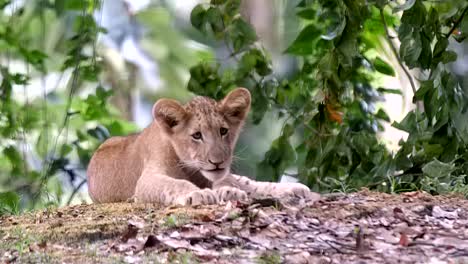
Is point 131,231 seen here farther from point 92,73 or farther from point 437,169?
point 92,73

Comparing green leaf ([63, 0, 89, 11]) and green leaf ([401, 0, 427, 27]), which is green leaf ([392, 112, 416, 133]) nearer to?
green leaf ([401, 0, 427, 27])

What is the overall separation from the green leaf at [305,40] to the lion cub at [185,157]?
1842 mm

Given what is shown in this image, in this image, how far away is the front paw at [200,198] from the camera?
4676mm

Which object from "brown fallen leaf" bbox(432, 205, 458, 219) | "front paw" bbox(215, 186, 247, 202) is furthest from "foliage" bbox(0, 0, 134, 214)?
"brown fallen leaf" bbox(432, 205, 458, 219)

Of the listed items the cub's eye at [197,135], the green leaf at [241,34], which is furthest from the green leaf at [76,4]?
the cub's eye at [197,135]

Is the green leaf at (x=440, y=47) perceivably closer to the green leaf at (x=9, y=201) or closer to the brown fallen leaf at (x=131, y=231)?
the brown fallen leaf at (x=131, y=231)

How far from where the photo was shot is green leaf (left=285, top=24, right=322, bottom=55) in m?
7.23

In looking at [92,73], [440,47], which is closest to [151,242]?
[440,47]

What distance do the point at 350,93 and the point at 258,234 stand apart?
372 cm

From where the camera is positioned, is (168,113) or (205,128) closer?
(205,128)

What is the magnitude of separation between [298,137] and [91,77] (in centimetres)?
189

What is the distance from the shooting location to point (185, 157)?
530 cm

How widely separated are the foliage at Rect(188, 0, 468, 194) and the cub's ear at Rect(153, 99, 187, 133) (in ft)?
3.13

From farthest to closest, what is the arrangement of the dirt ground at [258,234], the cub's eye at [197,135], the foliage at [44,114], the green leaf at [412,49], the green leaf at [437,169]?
the foliage at [44,114]
the green leaf at [412,49]
the green leaf at [437,169]
the cub's eye at [197,135]
the dirt ground at [258,234]
